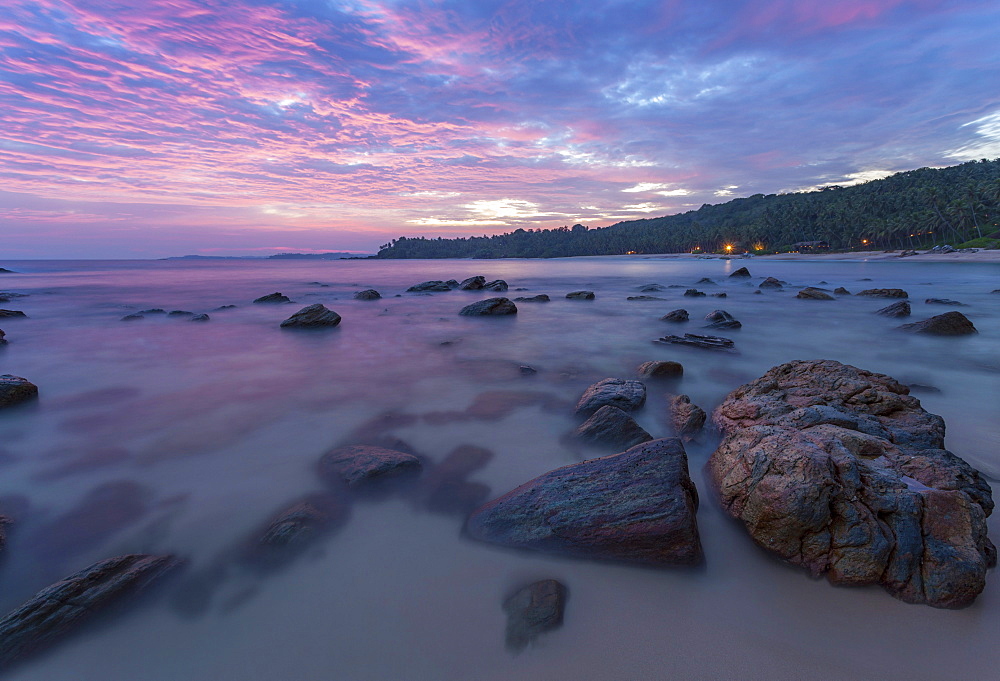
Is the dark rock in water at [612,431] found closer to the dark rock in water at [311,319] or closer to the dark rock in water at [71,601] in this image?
the dark rock in water at [71,601]

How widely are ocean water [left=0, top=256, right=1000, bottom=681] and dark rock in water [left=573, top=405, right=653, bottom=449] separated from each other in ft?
1.08

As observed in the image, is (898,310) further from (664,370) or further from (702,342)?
(664,370)

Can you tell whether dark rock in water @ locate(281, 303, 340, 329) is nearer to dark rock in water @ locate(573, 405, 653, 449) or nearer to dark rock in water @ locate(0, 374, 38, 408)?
dark rock in water @ locate(0, 374, 38, 408)

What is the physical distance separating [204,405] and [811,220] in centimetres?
13838

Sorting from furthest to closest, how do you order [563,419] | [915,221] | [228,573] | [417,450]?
[915,221] < [563,419] < [417,450] < [228,573]

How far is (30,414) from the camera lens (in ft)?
22.2

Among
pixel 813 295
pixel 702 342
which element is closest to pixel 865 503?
pixel 702 342

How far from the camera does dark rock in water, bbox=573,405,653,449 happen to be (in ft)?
17.0

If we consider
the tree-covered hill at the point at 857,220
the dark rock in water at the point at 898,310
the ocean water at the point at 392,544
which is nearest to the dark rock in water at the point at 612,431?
the ocean water at the point at 392,544

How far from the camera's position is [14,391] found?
277 inches

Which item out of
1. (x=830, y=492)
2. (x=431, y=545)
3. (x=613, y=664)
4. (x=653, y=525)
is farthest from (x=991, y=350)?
(x=431, y=545)

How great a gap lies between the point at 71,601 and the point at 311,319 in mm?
13177

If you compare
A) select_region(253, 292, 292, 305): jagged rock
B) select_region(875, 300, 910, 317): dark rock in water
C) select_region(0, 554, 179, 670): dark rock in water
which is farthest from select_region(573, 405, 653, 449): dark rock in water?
select_region(253, 292, 292, 305): jagged rock

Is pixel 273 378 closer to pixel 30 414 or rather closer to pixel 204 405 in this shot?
pixel 204 405
